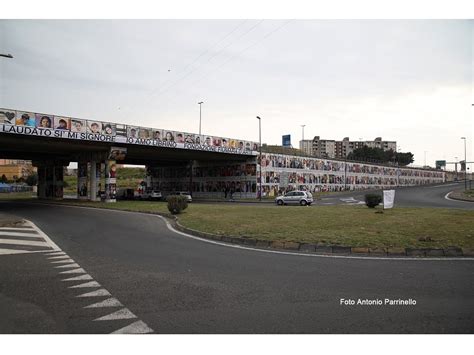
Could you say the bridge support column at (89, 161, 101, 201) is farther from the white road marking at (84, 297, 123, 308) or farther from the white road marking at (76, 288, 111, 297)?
the white road marking at (84, 297, 123, 308)

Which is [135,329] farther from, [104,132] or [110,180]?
[110,180]

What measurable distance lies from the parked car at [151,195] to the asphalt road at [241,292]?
41684 millimetres

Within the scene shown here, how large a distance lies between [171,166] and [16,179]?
85.5 metres

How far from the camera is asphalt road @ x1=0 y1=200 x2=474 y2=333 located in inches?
174

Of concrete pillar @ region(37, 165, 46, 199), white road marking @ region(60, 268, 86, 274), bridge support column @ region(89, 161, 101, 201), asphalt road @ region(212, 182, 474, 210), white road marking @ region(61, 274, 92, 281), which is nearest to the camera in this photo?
white road marking @ region(61, 274, 92, 281)

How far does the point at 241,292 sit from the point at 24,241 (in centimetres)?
931

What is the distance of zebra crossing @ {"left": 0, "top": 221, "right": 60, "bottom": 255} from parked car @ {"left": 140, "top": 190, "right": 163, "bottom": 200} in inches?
1401

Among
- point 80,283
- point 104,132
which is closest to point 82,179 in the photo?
point 104,132

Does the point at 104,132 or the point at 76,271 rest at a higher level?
the point at 104,132

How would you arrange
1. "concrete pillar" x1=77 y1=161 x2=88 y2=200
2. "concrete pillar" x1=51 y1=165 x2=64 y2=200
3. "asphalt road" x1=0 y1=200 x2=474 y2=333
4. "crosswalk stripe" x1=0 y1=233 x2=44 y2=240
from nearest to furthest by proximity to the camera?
"asphalt road" x1=0 y1=200 x2=474 y2=333
"crosswalk stripe" x1=0 y1=233 x2=44 y2=240
"concrete pillar" x1=77 y1=161 x2=88 y2=200
"concrete pillar" x1=51 y1=165 x2=64 y2=200

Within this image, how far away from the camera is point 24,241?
11.6 meters

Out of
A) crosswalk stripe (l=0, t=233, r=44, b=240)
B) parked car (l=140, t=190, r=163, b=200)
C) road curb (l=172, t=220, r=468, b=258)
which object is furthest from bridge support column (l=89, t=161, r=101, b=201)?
road curb (l=172, t=220, r=468, b=258)

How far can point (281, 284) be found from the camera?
624cm

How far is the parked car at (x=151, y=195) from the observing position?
50569 mm
